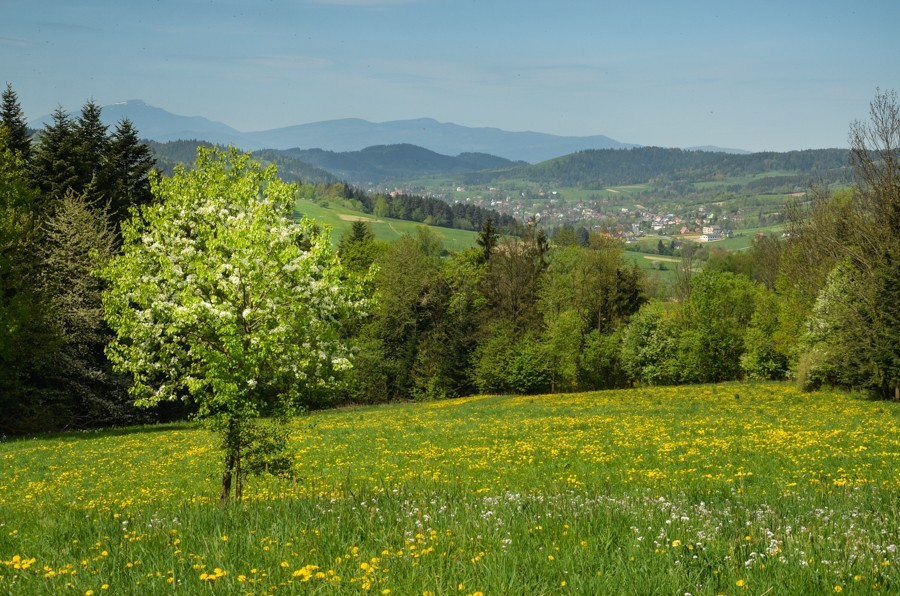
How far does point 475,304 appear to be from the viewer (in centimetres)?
7881

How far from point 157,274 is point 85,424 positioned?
36.3m

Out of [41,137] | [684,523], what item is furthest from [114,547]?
[41,137]

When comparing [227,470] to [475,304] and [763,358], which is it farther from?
[475,304]

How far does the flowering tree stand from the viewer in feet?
41.5

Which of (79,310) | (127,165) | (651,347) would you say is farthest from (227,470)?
(651,347)

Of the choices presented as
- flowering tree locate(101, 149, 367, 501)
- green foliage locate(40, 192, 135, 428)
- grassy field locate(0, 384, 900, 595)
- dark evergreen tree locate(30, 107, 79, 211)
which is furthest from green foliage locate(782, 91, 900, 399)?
dark evergreen tree locate(30, 107, 79, 211)

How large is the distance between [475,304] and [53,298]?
4682 cm

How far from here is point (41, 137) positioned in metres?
50.1

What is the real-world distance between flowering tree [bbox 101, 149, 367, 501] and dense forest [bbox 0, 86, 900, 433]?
221 mm

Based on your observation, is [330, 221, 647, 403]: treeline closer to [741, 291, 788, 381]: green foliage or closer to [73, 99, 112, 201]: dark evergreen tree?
[741, 291, 788, 381]: green foliage

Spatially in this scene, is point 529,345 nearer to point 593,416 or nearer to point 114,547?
point 593,416

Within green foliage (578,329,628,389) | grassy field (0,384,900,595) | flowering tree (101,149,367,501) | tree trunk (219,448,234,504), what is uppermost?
flowering tree (101,149,367,501)

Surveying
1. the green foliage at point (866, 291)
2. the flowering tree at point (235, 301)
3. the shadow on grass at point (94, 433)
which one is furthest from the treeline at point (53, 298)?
the green foliage at point (866, 291)

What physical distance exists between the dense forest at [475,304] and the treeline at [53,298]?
0.44 feet
